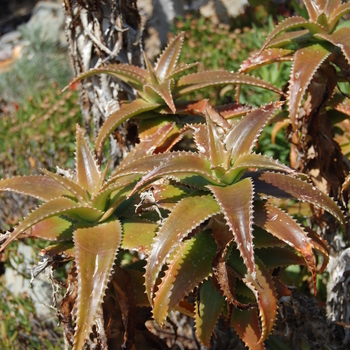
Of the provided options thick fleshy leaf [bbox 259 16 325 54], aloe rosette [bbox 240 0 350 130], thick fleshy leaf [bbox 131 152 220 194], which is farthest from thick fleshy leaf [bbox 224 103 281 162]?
thick fleshy leaf [bbox 259 16 325 54]

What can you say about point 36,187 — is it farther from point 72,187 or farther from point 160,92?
point 160,92

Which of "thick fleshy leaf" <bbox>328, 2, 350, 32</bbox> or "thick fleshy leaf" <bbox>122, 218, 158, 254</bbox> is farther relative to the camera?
"thick fleshy leaf" <bbox>328, 2, 350, 32</bbox>

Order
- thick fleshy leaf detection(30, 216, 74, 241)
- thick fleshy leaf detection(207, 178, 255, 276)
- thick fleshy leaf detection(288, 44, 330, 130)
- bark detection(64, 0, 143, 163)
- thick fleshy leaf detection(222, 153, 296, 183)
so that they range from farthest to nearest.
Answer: bark detection(64, 0, 143, 163), thick fleshy leaf detection(288, 44, 330, 130), thick fleshy leaf detection(30, 216, 74, 241), thick fleshy leaf detection(222, 153, 296, 183), thick fleshy leaf detection(207, 178, 255, 276)

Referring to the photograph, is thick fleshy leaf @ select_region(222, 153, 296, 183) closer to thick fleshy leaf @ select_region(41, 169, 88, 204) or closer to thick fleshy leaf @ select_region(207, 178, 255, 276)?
thick fleshy leaf @ select_region(207, 178, 255, 276)

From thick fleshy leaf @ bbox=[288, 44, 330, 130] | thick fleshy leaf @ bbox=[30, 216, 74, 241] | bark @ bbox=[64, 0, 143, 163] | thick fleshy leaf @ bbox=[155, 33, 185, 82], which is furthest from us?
bark @ bbox=[64, 0, 143, 163]

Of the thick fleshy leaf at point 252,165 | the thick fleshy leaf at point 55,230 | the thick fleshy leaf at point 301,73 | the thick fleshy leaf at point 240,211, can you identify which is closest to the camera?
the thick fleshy leaf at point 240,211

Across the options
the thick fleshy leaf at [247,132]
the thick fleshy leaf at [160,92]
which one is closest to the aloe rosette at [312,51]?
the thick fleshy leaf at [247,132]

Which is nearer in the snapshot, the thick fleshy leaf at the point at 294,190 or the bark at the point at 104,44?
the thick fleshy leaf at the point at 294,190

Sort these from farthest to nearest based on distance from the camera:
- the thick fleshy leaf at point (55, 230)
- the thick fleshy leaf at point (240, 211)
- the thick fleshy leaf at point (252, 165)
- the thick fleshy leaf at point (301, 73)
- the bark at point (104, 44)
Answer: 1. the bark at point (104, 44)
2. the thick fleshy leaf at point (301, 73)
3. the thick fleshy leaf at point (55, 230)
4. the thick fleshy leaf at point (252, 165)
5. the thick fleshy leaf at point (240, 211)

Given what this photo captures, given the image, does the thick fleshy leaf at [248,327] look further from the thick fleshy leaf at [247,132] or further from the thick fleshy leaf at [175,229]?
the thick fleshy leaf at [247,132]
